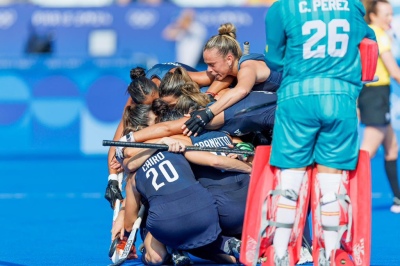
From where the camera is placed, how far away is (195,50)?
1734 centimetres

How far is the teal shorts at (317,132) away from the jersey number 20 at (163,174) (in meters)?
0.92

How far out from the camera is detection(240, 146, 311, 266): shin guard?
5.82 metres

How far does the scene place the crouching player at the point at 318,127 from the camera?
5641 millimetres

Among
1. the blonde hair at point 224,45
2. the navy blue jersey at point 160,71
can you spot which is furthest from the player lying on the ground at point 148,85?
the blonde hair at point 224,45

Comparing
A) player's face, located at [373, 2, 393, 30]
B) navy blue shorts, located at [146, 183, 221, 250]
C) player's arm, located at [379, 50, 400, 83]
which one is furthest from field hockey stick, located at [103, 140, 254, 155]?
player's face, located at [373, 2, 393, 30]

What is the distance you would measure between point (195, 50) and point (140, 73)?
1004 cm

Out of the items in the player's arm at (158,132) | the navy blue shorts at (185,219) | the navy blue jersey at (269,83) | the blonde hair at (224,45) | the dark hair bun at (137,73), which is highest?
the blonde hair at (224,45)

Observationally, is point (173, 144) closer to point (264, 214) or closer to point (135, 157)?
point (135, 157)

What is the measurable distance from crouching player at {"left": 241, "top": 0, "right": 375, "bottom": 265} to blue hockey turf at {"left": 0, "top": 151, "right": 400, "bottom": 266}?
41.8 inches

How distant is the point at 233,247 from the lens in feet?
21.4

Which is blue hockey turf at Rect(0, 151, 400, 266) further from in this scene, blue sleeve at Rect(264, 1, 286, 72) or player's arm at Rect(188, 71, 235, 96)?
blue sleeve at Rect(264, 1, 286, 72)

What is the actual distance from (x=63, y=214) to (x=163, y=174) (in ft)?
12.0

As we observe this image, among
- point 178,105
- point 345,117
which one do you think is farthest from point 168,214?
point 345,117

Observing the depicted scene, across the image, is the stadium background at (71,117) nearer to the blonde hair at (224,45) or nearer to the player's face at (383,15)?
the blonde hair at (224,45)
